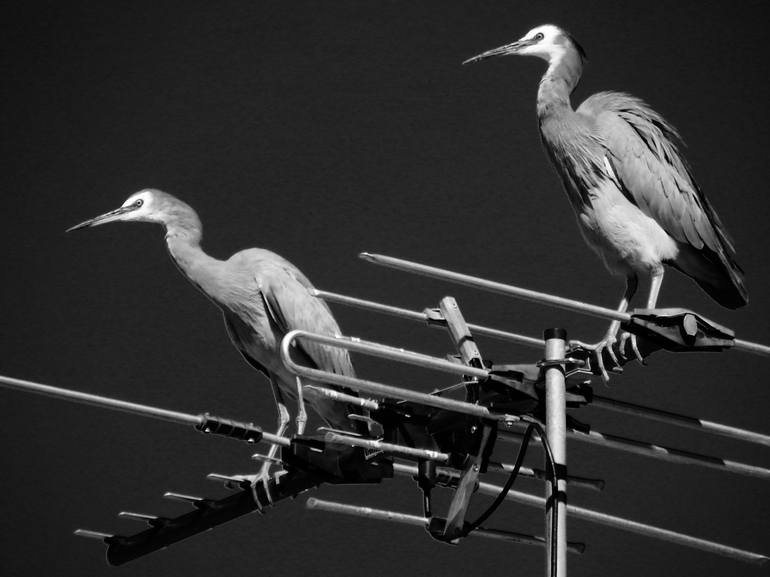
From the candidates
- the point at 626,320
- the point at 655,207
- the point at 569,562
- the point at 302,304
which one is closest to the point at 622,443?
the point at 626,320

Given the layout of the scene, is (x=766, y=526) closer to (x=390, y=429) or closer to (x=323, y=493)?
(x=323, y=493)

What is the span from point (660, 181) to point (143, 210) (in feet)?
6.58

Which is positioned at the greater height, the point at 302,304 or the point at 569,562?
the point at 302,304

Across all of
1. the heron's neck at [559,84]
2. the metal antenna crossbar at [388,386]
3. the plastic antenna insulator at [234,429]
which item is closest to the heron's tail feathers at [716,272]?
the heron's neck at [559,84]

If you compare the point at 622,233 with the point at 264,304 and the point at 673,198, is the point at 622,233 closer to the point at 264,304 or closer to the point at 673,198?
the point at 673,198

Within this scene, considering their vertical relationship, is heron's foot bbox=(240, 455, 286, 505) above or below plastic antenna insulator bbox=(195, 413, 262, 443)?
below

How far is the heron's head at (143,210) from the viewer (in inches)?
215

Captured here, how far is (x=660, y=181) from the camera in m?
4.96

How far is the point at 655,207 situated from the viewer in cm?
493

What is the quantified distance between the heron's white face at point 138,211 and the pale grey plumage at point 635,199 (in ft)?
5.07

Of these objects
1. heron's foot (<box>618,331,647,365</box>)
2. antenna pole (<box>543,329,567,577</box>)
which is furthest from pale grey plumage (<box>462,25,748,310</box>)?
antenna pole (<box>543,329,567,577</box>)

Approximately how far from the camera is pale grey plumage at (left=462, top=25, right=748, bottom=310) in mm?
4824

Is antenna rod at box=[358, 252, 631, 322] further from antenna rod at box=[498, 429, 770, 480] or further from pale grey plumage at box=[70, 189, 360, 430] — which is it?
pale grey plumage at box=[70, 189, 360, 430]

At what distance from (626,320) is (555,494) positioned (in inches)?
24.6
